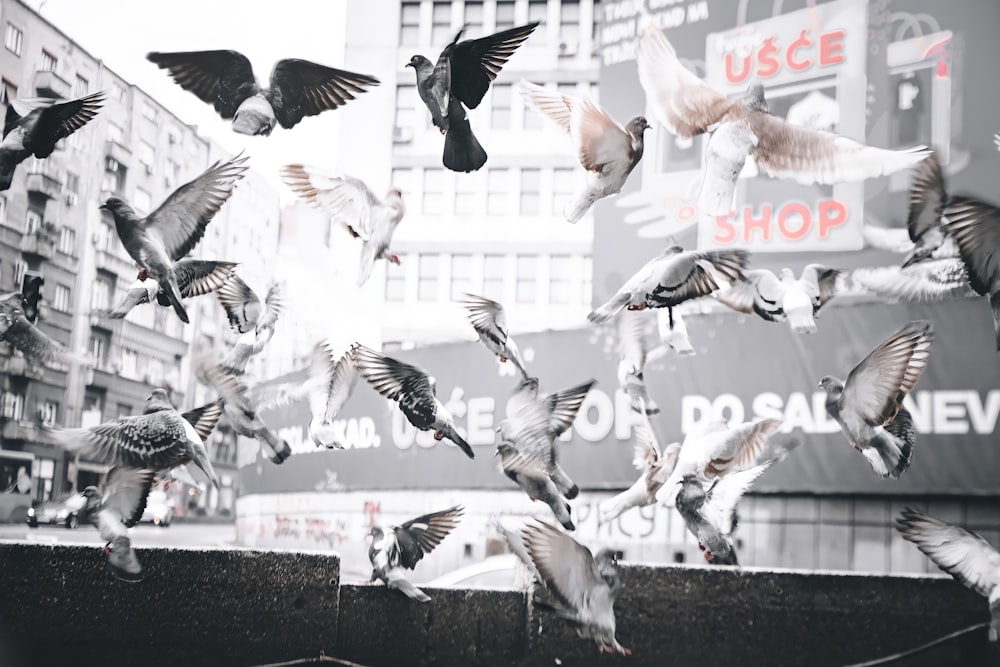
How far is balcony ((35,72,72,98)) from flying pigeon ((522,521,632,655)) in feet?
16.2

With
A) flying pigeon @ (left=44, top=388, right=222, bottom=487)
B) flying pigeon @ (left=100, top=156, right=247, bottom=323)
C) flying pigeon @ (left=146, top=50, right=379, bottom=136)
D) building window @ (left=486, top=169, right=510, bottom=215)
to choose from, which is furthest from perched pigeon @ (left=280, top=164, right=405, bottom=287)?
building window @ (left=486, top=169, right=510, bottom=215)

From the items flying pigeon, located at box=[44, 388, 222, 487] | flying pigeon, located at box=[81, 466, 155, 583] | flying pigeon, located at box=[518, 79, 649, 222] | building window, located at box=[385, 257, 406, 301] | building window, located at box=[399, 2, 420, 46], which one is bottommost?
flying pigeon, located at box=[81, 466, 155, 583]

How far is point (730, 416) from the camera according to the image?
443 inches

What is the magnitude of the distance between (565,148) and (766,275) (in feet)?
68.9

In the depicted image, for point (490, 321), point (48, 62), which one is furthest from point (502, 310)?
point (48, 62)

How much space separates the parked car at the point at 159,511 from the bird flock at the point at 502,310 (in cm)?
1038

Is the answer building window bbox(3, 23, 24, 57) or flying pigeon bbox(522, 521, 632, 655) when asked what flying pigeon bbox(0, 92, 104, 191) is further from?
building window bbox(3, 23, 24, 57)

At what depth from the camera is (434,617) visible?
15.0ft

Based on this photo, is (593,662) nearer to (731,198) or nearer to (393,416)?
(731,198)

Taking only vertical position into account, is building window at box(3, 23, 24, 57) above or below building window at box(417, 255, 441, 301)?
below

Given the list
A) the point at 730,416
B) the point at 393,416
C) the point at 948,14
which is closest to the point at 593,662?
the point at 730,416

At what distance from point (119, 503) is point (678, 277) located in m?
2.28

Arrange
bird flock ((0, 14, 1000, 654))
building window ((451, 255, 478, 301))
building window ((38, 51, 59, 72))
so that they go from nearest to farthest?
bird flock ((0, 14, 1000, 654)) → building window ((38, 51, 59, 72)) → building window ((451, 255, 478, 301))

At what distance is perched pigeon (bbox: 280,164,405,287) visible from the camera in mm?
4605
